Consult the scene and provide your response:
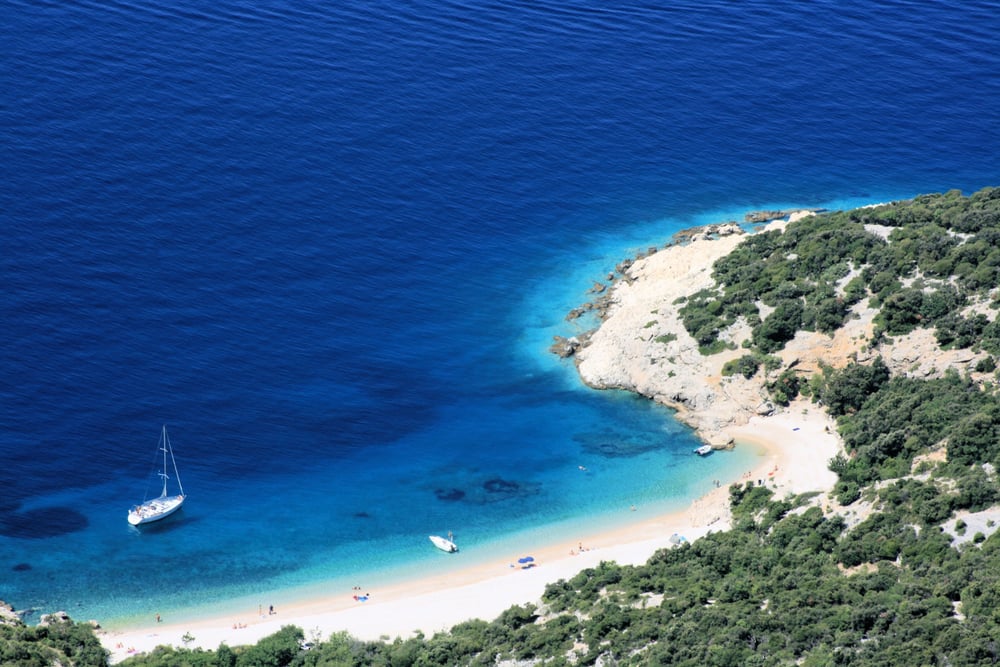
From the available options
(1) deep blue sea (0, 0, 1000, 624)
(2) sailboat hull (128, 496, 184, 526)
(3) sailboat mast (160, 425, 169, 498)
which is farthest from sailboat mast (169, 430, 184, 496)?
(2) sailboat hull (128, 496, 184, 526)

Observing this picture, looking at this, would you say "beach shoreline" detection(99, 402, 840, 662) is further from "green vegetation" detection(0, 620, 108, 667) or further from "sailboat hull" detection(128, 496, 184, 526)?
"sailboat hull" detection(128, 496, 184, 526)

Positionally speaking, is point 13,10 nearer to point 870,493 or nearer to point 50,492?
point 50,492

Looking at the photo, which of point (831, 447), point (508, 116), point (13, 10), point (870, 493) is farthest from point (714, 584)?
point (13, 10)

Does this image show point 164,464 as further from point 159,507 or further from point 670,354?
point 670,354

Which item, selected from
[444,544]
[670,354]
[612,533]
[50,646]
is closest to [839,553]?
[612,533]

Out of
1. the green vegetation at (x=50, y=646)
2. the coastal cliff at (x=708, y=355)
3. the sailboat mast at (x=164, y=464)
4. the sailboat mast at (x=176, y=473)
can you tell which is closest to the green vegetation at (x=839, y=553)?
the green vegetation at (x=50, y=646)

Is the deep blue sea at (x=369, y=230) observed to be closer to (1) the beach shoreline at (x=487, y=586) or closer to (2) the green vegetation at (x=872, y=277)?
(1) the beach shoreline at (x=487, y=586)
